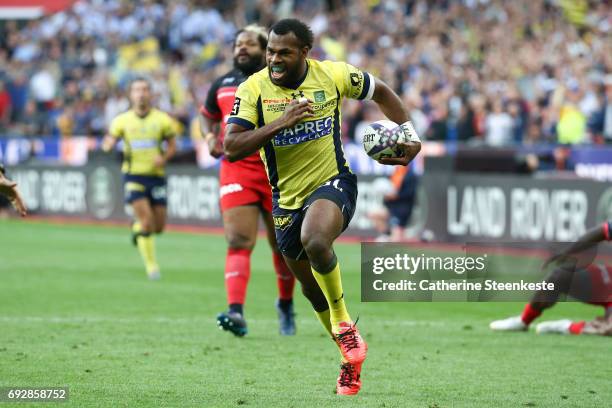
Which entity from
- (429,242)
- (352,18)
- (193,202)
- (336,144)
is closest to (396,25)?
(352,18)

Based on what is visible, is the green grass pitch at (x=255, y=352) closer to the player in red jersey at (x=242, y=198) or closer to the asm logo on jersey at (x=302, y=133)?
the player in red jersey at (x=242, y=198)

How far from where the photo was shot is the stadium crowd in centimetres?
2219

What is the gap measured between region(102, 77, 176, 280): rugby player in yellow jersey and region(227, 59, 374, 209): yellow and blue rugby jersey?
7.95 m

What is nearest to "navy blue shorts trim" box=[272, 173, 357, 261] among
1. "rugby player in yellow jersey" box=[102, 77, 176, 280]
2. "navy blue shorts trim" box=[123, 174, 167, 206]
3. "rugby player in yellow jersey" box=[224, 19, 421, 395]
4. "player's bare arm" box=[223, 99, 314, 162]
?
"rugby player in yellow jersey" box=[224, 19, 421, 395]

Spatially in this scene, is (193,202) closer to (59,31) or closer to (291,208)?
(59,31)

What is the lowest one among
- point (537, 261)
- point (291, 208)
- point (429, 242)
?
point (429, 242)

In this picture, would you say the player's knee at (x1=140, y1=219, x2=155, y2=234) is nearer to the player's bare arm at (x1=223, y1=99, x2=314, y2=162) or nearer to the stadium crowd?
the stadium crowd

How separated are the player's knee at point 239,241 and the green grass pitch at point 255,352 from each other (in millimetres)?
791

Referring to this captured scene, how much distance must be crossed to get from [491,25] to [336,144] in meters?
18.6

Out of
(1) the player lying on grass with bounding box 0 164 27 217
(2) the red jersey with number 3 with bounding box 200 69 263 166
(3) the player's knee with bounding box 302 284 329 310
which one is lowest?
(3) the player's knee with bounding box 302 284 329 310

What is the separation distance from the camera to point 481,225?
19.3 metres

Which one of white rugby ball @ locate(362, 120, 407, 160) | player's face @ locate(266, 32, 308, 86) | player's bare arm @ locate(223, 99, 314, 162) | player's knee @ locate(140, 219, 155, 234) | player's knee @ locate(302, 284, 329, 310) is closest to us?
player's bare arm @ locate(223, 99, 314, 162)

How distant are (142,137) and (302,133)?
858cm

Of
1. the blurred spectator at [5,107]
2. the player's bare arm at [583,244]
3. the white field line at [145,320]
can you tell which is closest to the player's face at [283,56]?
the player's bare arm at [583,244]
